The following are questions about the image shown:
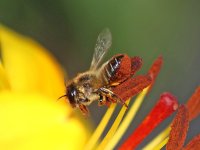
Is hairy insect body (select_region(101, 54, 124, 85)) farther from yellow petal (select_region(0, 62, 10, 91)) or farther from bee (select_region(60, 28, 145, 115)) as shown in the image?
yellow petal (select_region(0, 62, 10, 91))

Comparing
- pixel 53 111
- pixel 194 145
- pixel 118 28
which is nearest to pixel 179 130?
pixel 194 145

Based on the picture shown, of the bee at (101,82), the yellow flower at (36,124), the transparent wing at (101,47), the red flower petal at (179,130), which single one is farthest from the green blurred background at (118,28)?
the yellow flower at (36,124)

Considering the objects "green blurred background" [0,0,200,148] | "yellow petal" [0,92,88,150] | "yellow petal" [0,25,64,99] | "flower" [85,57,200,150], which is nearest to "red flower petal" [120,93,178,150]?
"flower" [85,57,200,150]

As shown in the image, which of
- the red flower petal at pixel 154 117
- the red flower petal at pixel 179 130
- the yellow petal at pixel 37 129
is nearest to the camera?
the yellow petal at pixel 37 129

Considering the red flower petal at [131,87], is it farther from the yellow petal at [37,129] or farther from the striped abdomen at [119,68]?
the yellow petal at [37,129]

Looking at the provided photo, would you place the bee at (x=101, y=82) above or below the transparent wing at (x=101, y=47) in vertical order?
below
